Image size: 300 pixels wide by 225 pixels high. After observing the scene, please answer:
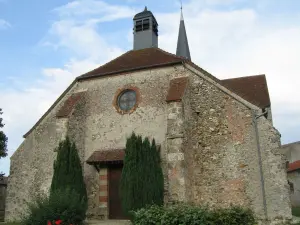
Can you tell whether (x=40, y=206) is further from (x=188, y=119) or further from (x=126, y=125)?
(x=188, y=119)

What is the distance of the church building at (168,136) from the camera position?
1163 centimetres

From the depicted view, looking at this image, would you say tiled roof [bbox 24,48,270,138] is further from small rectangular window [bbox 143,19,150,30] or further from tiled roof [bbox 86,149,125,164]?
tiled roof [bbox 86,149,125,164]

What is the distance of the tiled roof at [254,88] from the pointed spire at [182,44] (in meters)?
6.04

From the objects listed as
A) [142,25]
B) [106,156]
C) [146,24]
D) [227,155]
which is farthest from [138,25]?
[227,155]

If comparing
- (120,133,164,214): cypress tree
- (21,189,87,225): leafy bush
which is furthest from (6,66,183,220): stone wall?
(21,189,87,225): leafy bush

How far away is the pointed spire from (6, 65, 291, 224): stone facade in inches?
416

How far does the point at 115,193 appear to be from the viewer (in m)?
13.4

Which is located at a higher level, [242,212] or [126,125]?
[126,125]

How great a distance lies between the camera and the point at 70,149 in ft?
41.8

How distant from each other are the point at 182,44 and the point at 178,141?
586 inches

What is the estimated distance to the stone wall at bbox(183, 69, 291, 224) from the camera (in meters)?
11.6

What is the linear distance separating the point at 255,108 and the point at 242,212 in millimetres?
4917

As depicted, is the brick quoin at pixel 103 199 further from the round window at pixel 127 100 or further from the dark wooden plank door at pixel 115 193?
the round window at pixel 127 100

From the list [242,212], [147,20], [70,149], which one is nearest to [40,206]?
[70,149]
